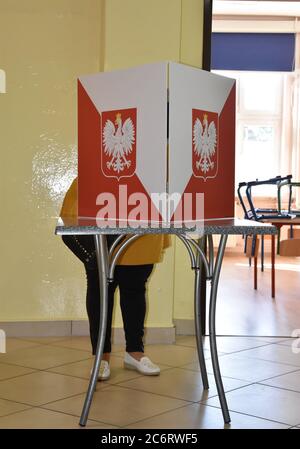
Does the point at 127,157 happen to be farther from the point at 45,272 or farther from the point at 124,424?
the point at 45,272

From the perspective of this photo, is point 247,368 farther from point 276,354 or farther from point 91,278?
point 91,278

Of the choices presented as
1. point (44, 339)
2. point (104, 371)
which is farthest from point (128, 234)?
point (44, 339)

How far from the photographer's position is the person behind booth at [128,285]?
2582 millimetres

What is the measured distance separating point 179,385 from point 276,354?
0.75 m

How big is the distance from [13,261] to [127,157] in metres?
1.63

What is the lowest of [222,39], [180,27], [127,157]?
[127,157]

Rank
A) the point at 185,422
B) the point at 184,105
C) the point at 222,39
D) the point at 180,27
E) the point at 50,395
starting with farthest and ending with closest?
the point at 222,39 < the point at 180,27 < the point at 50,395 < the point at 185,422 < the point at 184,105

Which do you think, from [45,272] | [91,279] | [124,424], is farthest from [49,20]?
[124,424]

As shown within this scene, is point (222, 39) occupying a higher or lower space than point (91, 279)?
higher

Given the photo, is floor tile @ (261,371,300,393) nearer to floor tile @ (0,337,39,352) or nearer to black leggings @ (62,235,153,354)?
black leggings @ (62,235,153,354)

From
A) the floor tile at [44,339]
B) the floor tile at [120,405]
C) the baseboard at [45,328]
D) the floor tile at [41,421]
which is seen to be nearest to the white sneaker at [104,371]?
the floor tile at [120,405]

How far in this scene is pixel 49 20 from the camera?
3.60m

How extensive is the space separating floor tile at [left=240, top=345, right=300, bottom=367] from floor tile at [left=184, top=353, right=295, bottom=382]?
0.06m

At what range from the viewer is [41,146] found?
3.63 meters
